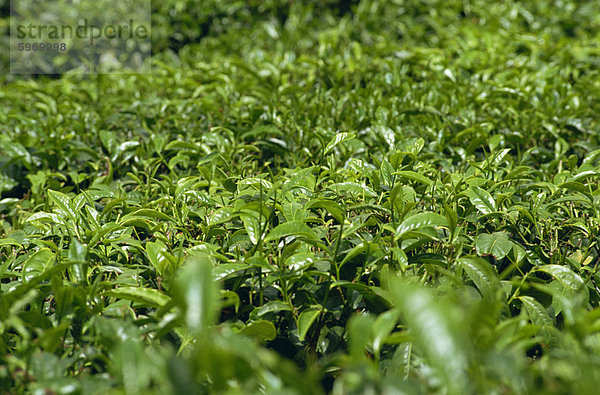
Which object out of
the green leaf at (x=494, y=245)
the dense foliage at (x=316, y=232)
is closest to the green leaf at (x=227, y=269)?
the dense foliage at (x=316, y=232)

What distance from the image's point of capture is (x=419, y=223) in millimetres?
1490

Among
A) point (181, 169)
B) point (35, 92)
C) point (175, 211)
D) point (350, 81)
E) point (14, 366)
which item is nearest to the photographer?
point (14, 366)

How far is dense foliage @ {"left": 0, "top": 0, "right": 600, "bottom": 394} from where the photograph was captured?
979mm

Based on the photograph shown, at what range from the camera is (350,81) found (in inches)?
147

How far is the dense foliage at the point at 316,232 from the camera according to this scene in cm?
98

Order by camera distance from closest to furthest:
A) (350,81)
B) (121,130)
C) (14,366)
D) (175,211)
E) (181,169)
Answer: (14,366), (175,211), (181,169), (121,130), (350,81)

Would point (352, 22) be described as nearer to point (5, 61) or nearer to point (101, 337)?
point (5, 61)

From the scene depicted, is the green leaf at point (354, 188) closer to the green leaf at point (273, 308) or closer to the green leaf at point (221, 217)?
the green leaf at point (221, 217)

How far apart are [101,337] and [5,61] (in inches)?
227

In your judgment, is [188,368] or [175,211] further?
[175,211]

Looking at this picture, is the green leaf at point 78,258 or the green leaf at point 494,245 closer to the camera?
the green leaf at point 78,258

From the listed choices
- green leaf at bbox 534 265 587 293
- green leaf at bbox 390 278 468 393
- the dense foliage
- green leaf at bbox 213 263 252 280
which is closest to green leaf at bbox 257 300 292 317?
the dense foliage

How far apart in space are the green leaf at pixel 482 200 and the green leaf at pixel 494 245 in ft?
0.33

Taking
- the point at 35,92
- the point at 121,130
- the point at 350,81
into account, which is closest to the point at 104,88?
the point at 35,92
